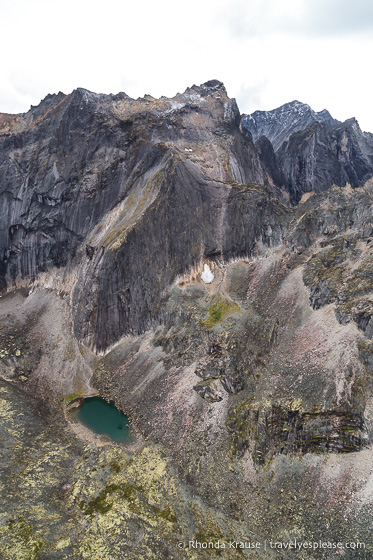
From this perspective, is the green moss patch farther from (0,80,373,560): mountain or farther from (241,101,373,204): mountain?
(241,101,373,204): mountain

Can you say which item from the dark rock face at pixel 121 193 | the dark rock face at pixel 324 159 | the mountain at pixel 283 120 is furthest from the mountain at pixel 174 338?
the mountain at pixel 283 120

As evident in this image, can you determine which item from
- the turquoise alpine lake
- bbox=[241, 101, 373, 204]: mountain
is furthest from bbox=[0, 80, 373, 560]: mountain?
bbox=[241, 101, 373, 204]: mountain

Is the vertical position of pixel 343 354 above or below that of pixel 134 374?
above

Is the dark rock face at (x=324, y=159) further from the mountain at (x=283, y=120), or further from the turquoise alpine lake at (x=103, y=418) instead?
the turquoise alpine lake at (x=103, y=418)

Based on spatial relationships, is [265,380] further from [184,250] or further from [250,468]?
[184,250]

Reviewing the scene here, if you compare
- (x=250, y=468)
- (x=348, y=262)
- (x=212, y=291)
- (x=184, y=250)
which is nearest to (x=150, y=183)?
(x=184, y=250)

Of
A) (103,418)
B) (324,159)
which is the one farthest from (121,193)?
(324,159)
